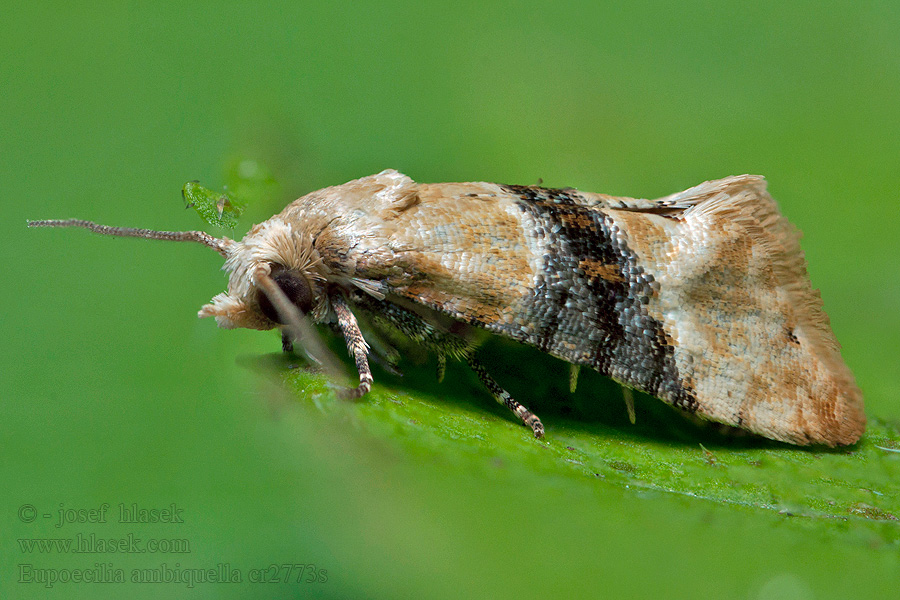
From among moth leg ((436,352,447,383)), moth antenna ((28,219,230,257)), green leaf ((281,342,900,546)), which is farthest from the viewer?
moth leg ((436,352,447,383))

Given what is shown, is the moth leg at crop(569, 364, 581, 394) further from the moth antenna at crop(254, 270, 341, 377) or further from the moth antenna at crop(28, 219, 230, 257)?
the moth antenna at crop(28, 219, 230, 257)

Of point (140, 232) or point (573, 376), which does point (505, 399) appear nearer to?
point (573, 376)

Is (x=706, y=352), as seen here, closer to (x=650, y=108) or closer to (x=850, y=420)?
(x=850, y=420)

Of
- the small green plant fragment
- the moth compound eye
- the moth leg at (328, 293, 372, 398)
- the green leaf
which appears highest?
the small green plant fragment

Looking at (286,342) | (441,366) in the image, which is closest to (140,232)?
(286,342)

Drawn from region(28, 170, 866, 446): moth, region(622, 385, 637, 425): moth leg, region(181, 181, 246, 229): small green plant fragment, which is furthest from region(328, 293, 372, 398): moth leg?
region(622, 385, 637, 425): moth leg

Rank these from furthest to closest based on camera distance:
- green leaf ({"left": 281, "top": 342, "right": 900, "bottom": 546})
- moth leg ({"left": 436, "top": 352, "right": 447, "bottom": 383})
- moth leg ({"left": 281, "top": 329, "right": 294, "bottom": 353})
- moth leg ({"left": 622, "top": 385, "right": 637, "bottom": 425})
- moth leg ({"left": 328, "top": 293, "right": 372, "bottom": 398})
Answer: moth leg ({"left": 622, "top": 385, "right": 637, "bottom": 425}), moth leg ({"left": 436, "top": 352, "right": 447, "bottom": 383}), moth leg ({"left": 281, "top": 329, "right": 294, "bottom": 353}), moth leg ({"left": 328, "top": 293, "right": 372, "bottom": 398}), green leaf ({"left": 281, "top": 342, "right": 900, "bottom": 546})

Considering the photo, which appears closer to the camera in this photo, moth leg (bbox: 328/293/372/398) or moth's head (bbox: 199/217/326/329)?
→ moth leg (bbox: 328/293/372/398)
